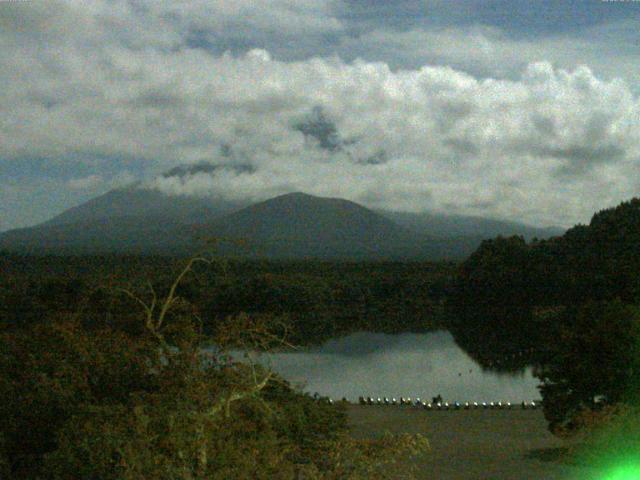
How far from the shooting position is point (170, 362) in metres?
8.83

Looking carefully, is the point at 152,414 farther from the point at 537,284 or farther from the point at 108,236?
the point at 108,236

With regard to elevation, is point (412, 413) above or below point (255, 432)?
below

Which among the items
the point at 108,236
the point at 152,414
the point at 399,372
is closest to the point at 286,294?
the point at 399,372

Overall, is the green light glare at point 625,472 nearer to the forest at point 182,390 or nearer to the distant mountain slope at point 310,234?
the forest at point 182,390

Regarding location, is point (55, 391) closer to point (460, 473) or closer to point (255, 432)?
point (255, 432)

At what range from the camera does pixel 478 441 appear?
16.7 metres

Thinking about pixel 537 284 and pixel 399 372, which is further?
pixel 537 284

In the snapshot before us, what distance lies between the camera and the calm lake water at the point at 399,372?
28188 millimetres

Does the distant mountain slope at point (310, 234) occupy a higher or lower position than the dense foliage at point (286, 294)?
higher

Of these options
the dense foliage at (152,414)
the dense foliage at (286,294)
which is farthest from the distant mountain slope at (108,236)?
the dense foliage at (152,414)

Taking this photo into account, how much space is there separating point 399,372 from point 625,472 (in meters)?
23.4

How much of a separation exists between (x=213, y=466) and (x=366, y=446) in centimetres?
124

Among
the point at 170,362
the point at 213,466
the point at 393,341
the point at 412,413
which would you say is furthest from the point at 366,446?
the point at 393,341

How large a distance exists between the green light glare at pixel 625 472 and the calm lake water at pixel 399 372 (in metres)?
12.7
